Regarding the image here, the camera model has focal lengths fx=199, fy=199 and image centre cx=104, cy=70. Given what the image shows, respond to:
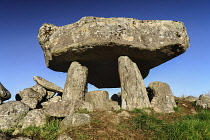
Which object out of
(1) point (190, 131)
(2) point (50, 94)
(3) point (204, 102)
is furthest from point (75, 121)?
(3) point (204, 102)

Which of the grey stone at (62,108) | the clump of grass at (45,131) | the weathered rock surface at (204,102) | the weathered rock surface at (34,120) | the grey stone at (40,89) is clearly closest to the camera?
the clump of grass at (45,131)

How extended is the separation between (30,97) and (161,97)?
23.6ft

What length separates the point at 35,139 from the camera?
17.7 feet

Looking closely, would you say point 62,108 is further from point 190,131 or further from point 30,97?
point 30,97

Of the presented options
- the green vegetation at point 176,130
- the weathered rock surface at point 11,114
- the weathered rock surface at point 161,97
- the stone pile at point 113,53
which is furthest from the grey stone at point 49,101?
the green vegetation at point 176,130

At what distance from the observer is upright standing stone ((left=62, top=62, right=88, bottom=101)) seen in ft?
36.2

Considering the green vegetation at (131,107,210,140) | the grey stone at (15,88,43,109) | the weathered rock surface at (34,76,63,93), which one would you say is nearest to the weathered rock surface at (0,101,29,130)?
the grey stone at (15,88,43,109)

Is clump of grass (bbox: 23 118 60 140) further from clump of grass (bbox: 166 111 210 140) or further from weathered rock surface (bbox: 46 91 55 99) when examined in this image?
weathered rock surface (bbox: 46 91 55 99)

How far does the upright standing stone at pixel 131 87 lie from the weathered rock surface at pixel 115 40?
694mm

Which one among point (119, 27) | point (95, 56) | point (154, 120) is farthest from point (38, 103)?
point (154, 120)

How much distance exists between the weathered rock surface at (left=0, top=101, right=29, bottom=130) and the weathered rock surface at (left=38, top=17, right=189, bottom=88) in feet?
13.6

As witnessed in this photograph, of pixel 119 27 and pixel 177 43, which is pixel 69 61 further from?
pixel 177 43

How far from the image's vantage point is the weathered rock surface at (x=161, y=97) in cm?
1011

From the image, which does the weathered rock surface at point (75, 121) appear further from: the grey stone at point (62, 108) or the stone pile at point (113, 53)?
the stone pile at point (113, 53)
